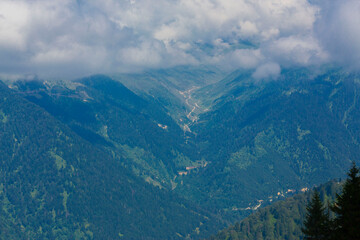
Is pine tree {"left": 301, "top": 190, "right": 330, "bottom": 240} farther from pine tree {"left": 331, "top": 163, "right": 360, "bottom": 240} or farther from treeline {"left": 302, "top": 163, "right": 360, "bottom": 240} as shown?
pine tree {"left": 331, "top": 163, "right": 360, "bottom": 240}

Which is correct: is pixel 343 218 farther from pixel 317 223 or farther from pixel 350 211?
pixel 317 223

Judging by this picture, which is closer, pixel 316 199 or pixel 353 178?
pixel 353 178

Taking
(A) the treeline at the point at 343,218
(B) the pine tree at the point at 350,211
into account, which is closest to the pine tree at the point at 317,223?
(A) the treeline at the point at 343,218

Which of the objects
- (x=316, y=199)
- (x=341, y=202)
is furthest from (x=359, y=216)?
(x=316, y=199)

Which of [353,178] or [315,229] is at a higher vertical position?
[353,178]

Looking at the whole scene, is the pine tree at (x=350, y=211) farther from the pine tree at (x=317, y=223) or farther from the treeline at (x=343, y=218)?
the pine tree at (x=317, y=223)

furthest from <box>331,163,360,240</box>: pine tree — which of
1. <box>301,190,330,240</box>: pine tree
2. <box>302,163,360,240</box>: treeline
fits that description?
→ <box>301,190,330,240</box>: pine tree

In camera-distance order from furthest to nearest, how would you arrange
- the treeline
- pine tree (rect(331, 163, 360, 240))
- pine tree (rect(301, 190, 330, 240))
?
pine tree (rect(301, 190, 330, 240))
the treeline
pine tree (rect(331, 163, 360, 240))

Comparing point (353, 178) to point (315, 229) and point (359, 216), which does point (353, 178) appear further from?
point (315, 229)
